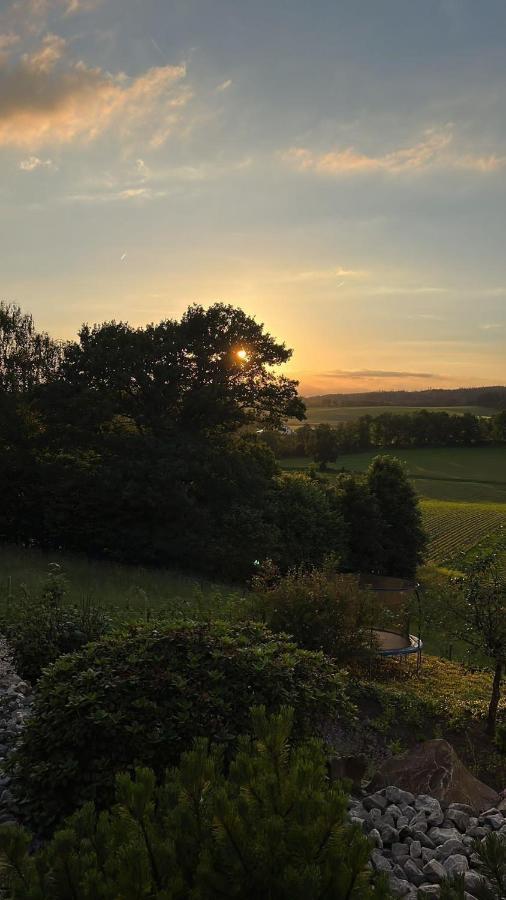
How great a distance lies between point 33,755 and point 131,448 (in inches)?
872


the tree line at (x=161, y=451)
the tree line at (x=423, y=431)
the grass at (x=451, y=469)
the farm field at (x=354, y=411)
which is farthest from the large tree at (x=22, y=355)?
the farm field at (x=354, y=411)

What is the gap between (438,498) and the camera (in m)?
74.9

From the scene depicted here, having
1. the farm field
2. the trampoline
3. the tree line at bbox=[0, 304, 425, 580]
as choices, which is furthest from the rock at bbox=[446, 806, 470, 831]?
the farm field

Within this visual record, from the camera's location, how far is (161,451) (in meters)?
26.8

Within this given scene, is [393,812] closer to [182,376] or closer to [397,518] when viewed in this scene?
[182,376]

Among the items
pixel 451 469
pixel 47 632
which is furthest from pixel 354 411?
pixel 47 632

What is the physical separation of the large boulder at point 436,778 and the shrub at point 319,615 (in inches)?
161

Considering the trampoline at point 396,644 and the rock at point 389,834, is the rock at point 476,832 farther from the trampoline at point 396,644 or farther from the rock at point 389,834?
the trampoline at point 396,644

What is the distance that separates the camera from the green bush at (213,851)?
2875 millimetres

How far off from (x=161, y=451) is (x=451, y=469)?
7203cm

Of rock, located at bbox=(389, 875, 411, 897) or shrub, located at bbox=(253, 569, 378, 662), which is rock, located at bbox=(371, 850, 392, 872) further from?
shrub, located at bbox=(253, 569, 378, 662)

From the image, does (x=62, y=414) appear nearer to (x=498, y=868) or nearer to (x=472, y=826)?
(x=472, y=826)

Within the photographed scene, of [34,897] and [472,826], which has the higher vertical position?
[34,897]

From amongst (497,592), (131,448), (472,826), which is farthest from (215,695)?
(131,448)
